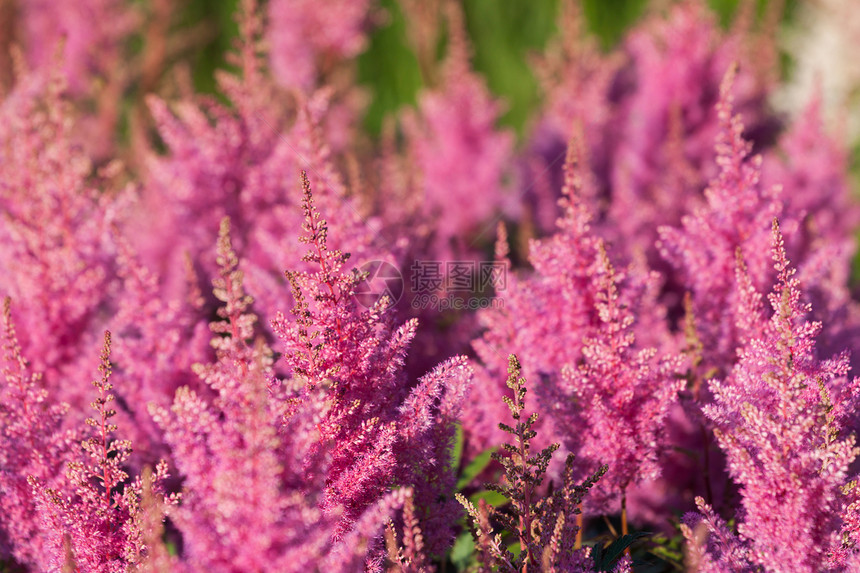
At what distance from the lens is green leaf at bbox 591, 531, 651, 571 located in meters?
1.23

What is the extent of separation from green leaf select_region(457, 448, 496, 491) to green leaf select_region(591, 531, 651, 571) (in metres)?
0.31

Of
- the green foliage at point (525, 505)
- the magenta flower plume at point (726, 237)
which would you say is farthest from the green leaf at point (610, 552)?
the magenta flower plume at point (726, 237)

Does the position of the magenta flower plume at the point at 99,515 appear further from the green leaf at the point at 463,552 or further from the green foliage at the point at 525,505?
the green leaf at the point at 463,552

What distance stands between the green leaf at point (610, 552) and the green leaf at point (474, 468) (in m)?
0.31

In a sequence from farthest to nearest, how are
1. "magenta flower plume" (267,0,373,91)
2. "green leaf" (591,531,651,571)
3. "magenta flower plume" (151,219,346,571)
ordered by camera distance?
"magenta flower plume" (267,0,373,91) < "green leaf" (591,531,651,571) < "magenta flower plume" (151,219,346,571)

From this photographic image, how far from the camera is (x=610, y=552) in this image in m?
1.25

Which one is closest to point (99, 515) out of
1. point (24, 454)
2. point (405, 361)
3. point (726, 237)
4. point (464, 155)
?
point (24, 454)

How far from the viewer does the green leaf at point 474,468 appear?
152 cm

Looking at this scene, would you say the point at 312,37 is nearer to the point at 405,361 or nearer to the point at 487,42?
the point at 405,361

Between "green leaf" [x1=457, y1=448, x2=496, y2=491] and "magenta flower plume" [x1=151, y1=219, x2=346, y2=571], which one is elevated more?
"green leaf" [x1=457, y1=448, x2=496, y2=491]

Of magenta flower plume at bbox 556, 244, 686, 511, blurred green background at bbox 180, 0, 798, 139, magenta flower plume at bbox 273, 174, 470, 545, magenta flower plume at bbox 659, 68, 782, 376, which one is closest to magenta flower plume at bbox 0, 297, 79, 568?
magenta flower plume at bbox 273, 174, 470, 545

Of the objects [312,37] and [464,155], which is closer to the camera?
[312,37]

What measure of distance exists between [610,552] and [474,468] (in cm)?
36

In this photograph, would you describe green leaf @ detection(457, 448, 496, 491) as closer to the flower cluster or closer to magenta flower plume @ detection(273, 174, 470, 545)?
the flower cluster
